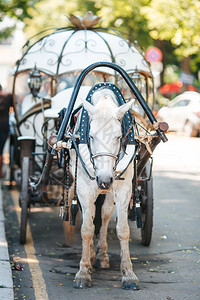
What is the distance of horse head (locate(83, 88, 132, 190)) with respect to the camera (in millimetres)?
5193

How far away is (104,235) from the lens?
21.7ft

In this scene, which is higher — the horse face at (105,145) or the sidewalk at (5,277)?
the horse face at (105,145)

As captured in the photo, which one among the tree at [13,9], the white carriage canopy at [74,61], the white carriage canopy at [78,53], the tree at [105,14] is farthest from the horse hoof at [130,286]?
A: the tree at [105,14]

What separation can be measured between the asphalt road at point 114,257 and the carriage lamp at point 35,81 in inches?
84.8

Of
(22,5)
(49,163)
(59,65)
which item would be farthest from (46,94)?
(22,5)

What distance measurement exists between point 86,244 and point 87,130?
1.24 meters

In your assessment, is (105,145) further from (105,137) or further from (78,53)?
(78,53)

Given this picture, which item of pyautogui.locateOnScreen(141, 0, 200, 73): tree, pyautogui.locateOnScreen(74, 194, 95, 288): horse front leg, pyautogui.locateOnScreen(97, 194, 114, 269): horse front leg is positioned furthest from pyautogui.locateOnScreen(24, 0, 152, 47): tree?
pyautogui.locateOnScreen(74, 194, 95, 288): horse front leg

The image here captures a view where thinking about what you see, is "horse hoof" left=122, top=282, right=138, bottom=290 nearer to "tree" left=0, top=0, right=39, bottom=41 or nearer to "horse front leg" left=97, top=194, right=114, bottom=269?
"horse front leg" left=97, top=194, right=114, bottom=269

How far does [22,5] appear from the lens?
17.1 metres

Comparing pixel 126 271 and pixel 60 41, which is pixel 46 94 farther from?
pixel 126 271

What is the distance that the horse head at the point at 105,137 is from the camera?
17.0ft

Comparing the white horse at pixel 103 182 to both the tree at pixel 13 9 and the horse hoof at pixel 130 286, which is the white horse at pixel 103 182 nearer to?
the horse hoof at pixel 130 286

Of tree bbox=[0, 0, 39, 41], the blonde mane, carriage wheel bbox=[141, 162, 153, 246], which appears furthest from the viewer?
tree bbox=[0, 0, 39, 41]
